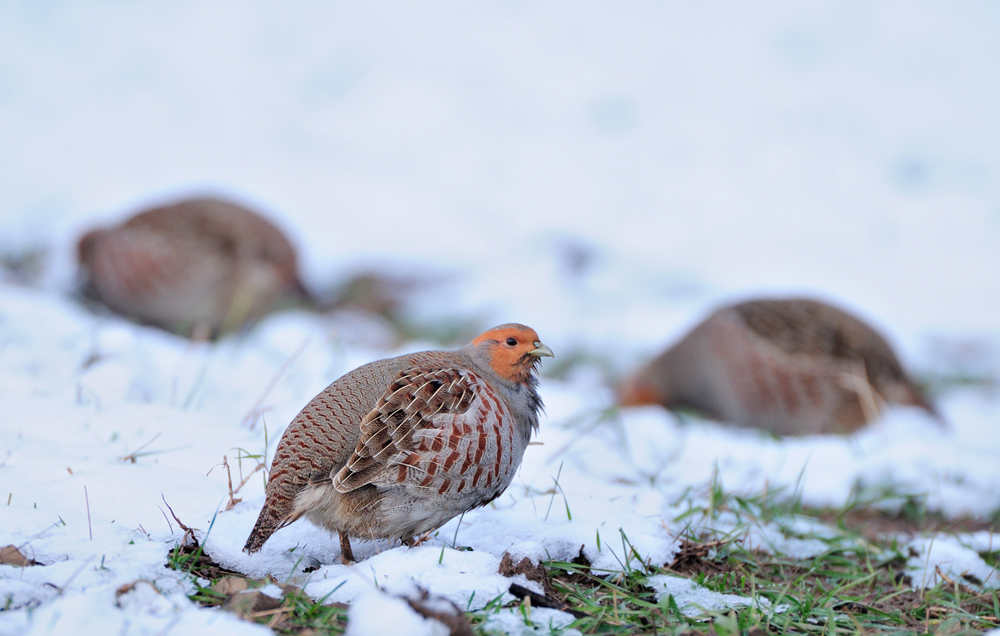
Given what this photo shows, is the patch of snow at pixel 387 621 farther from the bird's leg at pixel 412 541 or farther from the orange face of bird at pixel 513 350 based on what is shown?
the orange face of bird at pixel 513 350

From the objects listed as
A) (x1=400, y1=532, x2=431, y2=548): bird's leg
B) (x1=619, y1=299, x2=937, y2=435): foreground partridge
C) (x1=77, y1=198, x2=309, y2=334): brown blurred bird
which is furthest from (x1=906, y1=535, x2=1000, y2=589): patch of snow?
(x1=77, y1=198, x2=309, y2=334): brown blurred bird

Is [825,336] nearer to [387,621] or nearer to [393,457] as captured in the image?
[393,457]

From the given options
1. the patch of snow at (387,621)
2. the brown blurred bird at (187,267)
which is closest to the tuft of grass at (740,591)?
the patch of snow at (387,621)

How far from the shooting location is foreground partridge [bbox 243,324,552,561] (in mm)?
1575

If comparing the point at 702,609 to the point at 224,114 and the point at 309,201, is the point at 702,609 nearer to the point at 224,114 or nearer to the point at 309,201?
the point at 309,201

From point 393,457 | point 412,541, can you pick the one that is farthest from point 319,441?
point 412,541

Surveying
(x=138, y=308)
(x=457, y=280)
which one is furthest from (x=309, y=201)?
(x=138, y=308)

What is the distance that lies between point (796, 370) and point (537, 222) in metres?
3.79

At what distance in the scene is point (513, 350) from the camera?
6.09 ft

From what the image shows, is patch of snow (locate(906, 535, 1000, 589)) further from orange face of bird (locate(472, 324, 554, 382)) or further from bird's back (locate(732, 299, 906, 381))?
bird's back (locate(732, 299, 906, 381))

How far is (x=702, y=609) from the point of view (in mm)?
1430

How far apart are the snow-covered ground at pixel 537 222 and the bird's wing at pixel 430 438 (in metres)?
0.25

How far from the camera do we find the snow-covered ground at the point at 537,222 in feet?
7.27

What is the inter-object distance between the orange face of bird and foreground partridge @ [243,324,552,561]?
14cm
